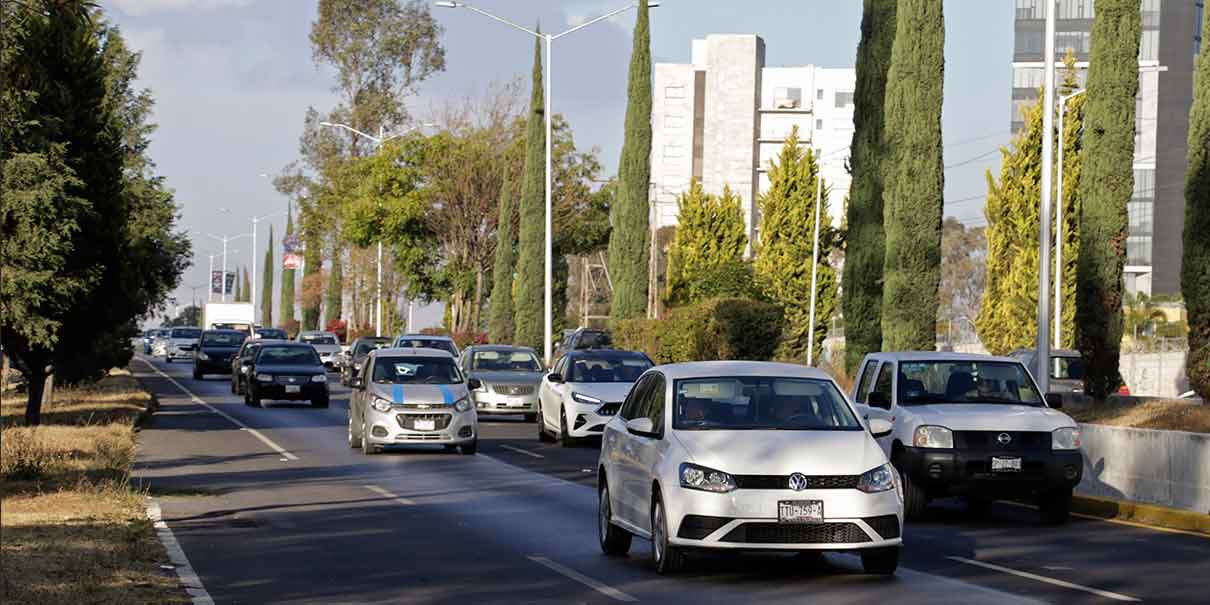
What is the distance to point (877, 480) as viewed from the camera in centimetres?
1311

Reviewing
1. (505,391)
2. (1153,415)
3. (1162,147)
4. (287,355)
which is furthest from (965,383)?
(1162,147)

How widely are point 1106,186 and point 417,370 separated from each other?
1454 centimetres

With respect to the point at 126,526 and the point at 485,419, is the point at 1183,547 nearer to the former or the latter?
the point at 126,526

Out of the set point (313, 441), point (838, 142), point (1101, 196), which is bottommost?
point (313, 441)

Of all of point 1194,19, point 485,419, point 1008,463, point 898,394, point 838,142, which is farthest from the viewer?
point 838,142

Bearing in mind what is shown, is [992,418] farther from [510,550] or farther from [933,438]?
[510,550]

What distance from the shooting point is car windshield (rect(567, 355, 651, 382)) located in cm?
3209

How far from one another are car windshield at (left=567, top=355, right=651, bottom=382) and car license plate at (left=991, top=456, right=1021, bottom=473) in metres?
14.0

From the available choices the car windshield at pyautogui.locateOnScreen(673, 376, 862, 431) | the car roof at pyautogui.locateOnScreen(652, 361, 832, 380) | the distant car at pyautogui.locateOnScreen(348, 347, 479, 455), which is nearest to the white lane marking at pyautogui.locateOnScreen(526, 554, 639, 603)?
the car windshield at pyautogui.locateOnScreen(673, 376, 862, 431)

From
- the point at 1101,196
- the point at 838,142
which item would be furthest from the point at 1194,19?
the point at 1101,196

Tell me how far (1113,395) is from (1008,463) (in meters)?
18.2

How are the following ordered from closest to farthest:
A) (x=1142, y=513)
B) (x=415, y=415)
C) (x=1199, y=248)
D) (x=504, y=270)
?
(x=1142, y=513)
(x=415, y=415)
(x=1199, y=248)
(x=504, y=270)

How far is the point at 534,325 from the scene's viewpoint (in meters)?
68.9

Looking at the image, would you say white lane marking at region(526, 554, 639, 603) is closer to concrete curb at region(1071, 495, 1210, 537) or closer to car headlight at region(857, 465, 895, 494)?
car headlight at region(857, 465, 895, 494)
